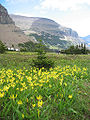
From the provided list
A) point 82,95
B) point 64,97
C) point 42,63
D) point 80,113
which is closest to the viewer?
point 80,113

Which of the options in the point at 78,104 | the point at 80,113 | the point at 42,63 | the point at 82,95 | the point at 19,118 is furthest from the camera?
the point at 42,63

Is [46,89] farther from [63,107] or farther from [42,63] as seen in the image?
[42,63]

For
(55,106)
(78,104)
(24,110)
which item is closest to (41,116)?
(24,110)

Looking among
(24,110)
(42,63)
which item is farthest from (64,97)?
(42,63)

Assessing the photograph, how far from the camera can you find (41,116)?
3.72 metres

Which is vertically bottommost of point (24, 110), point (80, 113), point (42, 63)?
point (80, 113)

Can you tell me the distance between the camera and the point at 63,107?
4277mm

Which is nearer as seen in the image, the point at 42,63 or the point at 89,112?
the point at 89,112

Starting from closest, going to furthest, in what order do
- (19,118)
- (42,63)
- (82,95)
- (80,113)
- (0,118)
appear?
1. (19,118)
2. (0,118)
3. (80,113)
4. (82,95)
5. (42,63)

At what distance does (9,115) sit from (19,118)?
0.56 metres

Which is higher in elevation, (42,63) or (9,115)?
(42,63)

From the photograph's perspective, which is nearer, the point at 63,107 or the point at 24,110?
the point at 24,110

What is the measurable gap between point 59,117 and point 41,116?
700 mm

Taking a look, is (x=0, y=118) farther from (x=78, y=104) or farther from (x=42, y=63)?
(x=42, y=63)
